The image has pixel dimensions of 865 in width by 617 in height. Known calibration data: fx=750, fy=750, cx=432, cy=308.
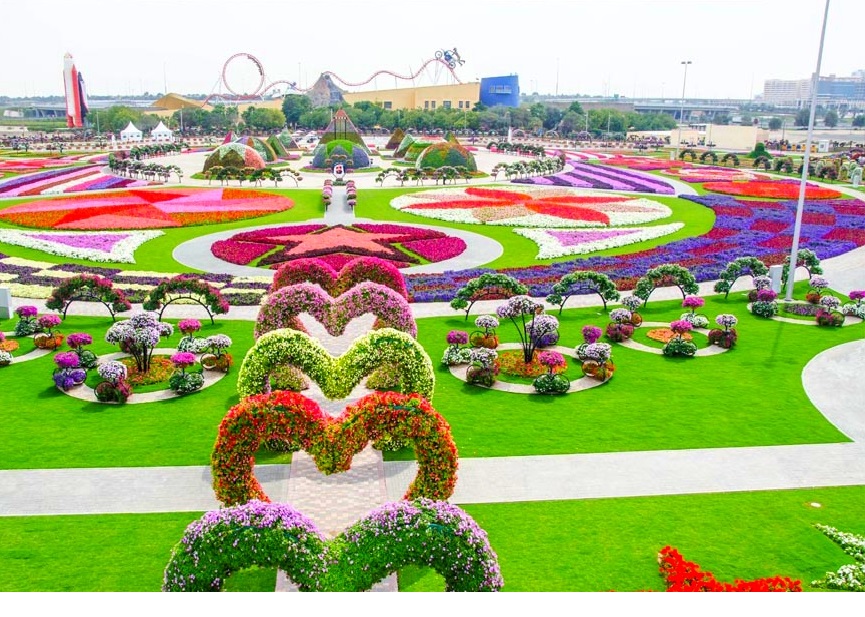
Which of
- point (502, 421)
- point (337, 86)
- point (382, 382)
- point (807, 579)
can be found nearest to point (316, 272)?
point (382, 382)

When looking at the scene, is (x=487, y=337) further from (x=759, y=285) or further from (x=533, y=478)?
(x=759, y=285)

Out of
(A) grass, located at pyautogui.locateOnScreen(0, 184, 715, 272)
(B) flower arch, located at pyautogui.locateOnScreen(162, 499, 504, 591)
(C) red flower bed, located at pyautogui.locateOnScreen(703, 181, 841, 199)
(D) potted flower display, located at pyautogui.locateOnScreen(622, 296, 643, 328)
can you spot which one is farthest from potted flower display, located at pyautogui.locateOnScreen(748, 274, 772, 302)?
(C) red flower bed, located at pyautogui.locateOnScreen(703, 181, 841, 199)

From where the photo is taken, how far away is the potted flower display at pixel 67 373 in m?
18.3

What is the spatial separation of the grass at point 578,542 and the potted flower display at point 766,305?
12.2 meters

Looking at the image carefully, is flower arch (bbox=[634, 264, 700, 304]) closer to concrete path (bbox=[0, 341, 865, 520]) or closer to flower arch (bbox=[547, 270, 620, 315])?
flower arch (bbox=[547, 270, 620, 315])

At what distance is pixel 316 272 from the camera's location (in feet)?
67.3

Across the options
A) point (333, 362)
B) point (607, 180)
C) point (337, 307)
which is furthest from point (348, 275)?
point (607, 180)

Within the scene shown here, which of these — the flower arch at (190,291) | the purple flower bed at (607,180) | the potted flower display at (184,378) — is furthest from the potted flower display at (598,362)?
the purple flower bed at (607,180)

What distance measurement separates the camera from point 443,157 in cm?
6462

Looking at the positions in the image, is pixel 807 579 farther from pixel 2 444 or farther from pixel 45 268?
pixel 45 268

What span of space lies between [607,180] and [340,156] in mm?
24365

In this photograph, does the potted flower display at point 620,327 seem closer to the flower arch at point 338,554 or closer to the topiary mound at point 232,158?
the flower arch at point 338,554

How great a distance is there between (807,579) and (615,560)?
283 cm

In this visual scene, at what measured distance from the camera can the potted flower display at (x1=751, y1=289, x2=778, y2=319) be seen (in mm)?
25125
